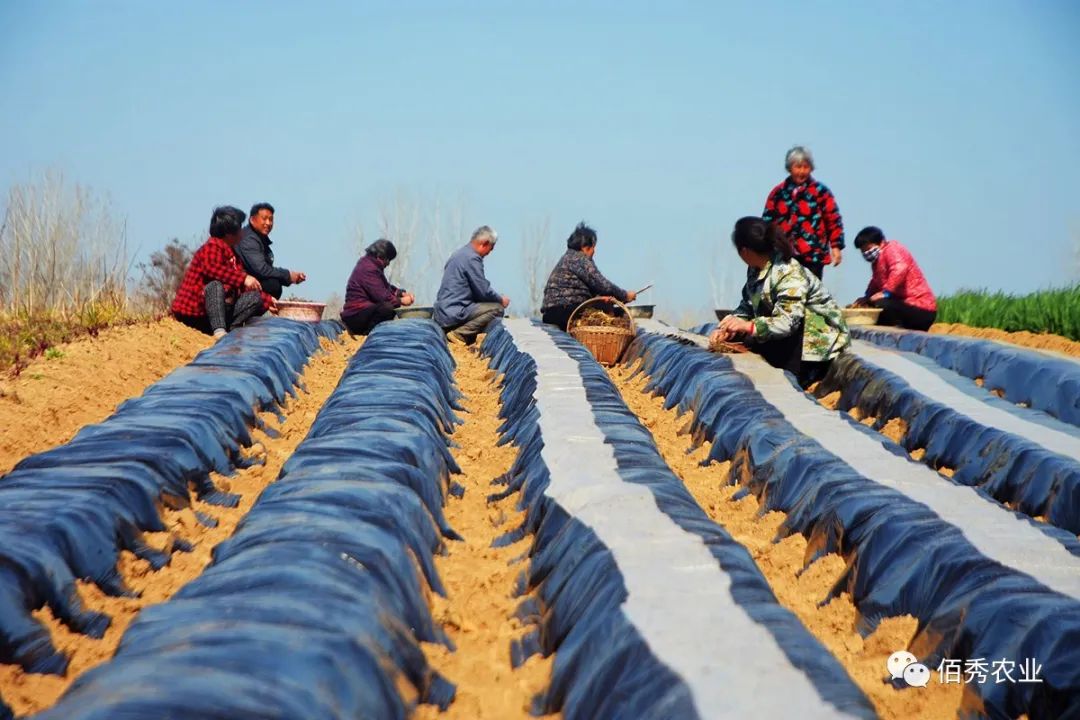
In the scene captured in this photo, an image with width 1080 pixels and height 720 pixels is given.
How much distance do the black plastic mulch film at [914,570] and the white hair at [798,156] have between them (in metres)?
2.48

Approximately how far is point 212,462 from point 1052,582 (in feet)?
10.6

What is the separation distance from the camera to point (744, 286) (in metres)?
5.98

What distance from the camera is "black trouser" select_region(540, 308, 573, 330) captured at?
8.38 m

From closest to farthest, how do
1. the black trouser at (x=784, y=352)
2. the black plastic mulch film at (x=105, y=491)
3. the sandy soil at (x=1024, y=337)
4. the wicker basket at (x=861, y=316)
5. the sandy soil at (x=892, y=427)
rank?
1. the black plastic mulch film at (x=105, y=491)
2. the sandy soil at (x=892, y=427)
3. the black trouser at (x=784, y=352)
4. the wicker basket at (x=861, y=316)
5. the sandy soil at (x=1024, y=337)

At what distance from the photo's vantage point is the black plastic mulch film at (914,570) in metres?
2.37

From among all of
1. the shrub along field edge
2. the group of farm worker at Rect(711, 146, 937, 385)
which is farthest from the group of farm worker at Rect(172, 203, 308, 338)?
the shrub along field edge

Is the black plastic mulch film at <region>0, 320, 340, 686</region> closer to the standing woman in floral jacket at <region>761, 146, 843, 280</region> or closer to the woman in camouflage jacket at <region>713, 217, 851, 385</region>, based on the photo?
the woman in camouflage jacket at <region>713, 217, 851, 385</region>

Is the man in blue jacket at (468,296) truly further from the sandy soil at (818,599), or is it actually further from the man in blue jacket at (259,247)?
the sandy soil at (818,599)

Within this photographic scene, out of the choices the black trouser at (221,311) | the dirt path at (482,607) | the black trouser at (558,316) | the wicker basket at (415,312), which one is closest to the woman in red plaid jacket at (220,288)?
the black trouser at (221,311)

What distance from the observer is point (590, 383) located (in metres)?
5.81

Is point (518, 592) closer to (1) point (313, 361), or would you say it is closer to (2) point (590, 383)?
(2) point (590, 383)

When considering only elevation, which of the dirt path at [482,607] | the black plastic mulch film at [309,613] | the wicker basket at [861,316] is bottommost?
the dirt path at [482,607]

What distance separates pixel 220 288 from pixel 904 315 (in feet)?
17.5
